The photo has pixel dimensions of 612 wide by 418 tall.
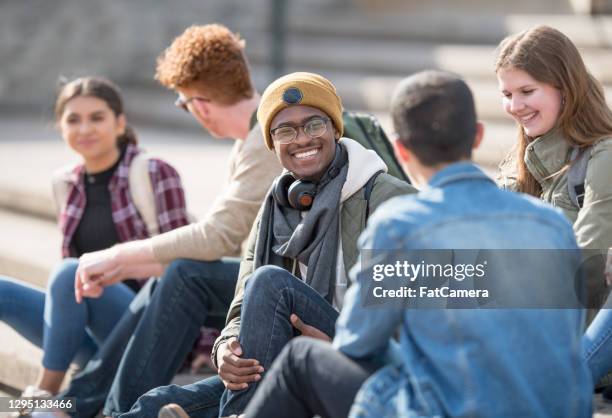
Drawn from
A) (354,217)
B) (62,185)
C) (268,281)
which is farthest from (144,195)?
(268,281)

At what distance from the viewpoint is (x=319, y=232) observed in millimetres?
3258

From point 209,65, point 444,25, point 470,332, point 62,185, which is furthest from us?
point 444,25

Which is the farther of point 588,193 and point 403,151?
point 588,193

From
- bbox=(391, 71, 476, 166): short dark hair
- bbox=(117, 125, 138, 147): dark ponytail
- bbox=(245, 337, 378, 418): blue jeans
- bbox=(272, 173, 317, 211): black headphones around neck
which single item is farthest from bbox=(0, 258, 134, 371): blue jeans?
bbox=(391, 71, 476, 166): short dark hair

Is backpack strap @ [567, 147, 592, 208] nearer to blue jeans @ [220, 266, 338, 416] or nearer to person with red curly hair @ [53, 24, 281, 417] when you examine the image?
blue jeans @ [220, 266, 338, 416]

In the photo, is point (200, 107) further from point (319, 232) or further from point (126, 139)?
point (319, 232)

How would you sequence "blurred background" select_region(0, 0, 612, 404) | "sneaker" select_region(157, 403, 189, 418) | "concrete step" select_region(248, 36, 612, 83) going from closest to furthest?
"sneaker" select_region(157, 403, 189, 418) → "blurred background" select_region(0, 0, 612, 404) → "concrete step" select_region(248, 36, 612, 83)

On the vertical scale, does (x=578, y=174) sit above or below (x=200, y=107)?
below

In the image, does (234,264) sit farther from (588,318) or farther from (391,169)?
(588,318)

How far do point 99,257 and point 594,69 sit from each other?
3.16 meters

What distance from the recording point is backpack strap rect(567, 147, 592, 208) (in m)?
3.30

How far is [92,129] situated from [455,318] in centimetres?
233

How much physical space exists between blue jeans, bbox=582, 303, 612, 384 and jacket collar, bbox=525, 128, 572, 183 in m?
0.46

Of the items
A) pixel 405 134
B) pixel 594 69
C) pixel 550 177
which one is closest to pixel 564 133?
pixel 550 177
